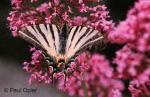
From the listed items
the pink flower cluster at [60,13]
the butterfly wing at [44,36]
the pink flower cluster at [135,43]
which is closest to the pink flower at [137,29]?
the pink flower cluster at [135,43]

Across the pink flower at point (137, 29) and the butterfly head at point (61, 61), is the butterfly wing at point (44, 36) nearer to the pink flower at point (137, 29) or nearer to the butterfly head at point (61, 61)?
the butterfly head at point (61, 61)

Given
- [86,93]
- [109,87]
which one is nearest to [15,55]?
[86,93]

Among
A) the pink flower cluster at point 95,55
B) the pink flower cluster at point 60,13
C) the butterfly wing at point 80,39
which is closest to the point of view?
the pink flower cluster at point 95,55

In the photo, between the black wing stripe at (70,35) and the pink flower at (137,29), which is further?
the black wing stripe at (70,35)

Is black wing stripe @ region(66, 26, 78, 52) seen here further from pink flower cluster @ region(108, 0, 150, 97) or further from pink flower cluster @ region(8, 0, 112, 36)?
pink flower cluster @ region(108, 0, 150, 97)

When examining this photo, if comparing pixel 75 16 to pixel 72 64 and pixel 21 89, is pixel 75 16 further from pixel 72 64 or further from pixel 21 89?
pixel 21 89

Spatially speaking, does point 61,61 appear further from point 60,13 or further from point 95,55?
point 95,55

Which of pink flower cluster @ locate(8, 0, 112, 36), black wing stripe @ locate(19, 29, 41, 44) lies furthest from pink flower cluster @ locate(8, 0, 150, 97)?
black wing stripe @ locate(19, 29, 41, 44)
